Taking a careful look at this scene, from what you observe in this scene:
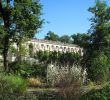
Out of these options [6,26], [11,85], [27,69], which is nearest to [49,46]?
[27,69]

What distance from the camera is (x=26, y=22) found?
2689cm

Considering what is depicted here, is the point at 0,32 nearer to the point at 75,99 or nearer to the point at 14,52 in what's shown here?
the point at 14,52

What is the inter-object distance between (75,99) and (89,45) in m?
18.9

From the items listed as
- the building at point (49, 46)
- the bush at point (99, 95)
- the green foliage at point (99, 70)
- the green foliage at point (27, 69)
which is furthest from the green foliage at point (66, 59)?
the building at point (49, 46)

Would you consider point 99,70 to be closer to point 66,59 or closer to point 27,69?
point 27,69

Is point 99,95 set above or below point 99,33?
below

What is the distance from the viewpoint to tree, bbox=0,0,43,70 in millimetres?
26763

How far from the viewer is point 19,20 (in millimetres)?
27062

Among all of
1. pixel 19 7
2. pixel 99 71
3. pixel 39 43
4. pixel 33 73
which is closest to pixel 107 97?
pixel 99 71

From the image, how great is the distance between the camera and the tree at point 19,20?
87.8ft

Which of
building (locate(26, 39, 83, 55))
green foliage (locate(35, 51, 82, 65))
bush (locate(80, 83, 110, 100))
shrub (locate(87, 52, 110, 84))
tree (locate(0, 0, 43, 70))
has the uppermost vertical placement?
building (locate(26, 39, 83, 55))

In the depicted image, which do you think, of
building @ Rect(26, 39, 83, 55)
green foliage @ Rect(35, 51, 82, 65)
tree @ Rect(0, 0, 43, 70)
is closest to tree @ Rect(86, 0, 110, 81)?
green foliage @ Rect(35, 51, 82, 65)

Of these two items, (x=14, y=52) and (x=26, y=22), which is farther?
(x=14, y=52)

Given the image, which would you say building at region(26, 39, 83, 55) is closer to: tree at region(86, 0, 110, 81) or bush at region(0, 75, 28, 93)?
tree at region(86, 0, 110, 81)
